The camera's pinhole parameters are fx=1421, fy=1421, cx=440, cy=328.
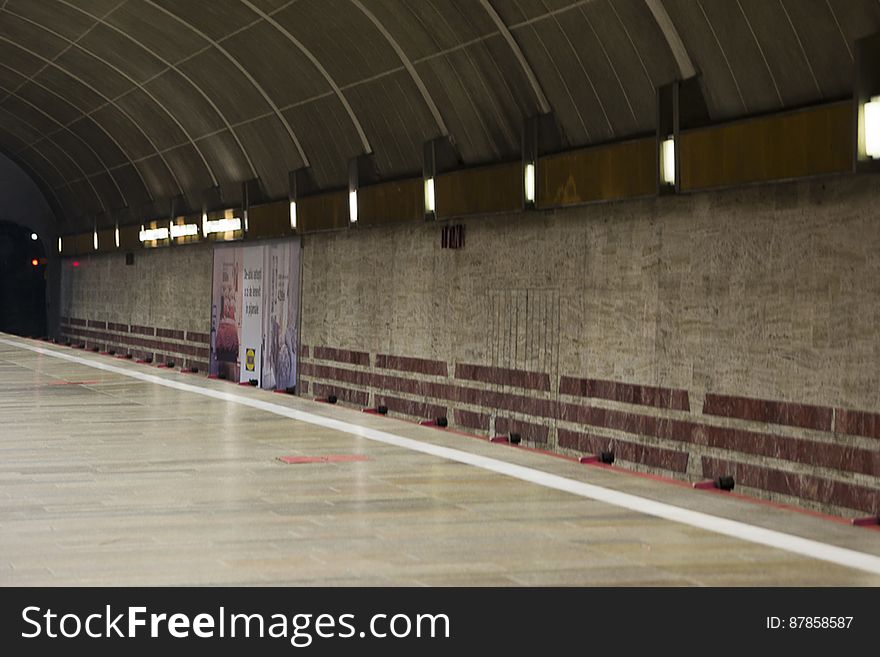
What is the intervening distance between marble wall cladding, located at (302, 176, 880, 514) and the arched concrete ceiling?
1017mm

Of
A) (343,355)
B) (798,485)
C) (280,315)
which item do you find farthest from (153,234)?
(798,485)

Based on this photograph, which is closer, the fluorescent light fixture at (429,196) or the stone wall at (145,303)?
the fluorescent light fixture at (429,196)

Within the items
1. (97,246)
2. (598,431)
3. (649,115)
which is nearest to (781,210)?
(649,115)

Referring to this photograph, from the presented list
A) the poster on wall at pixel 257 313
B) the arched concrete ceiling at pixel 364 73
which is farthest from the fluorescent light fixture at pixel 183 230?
the poster on wall at pixel 257 313

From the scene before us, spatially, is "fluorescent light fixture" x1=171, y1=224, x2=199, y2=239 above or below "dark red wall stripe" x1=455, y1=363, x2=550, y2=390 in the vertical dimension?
above

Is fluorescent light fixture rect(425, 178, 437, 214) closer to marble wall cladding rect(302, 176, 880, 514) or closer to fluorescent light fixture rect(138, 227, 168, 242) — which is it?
marble wall cladding rect(302, 176, 880, 514)

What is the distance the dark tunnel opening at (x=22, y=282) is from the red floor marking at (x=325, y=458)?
32.2 m

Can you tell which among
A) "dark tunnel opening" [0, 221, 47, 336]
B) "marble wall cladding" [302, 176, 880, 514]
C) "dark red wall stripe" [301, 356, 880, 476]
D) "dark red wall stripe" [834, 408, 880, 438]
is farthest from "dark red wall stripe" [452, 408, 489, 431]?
"dark tunnel opening" [0, 221, 47, 336]

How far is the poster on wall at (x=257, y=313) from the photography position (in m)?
23.8

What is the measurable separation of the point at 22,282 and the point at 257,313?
20.0m

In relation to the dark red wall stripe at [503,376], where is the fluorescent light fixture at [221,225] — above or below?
above

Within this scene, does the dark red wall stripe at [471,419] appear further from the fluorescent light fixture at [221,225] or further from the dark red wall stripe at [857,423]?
the fluorescent light fixture at [221,225]

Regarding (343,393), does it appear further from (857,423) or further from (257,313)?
(857,423)

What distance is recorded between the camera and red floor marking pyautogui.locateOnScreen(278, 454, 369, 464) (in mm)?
12109
